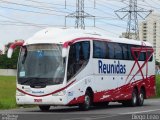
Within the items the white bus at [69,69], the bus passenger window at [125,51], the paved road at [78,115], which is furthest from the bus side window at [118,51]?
the paved road at [78,115]

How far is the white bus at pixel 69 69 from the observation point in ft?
77.2

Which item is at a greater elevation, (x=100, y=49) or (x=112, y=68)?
(x=100, y=49)

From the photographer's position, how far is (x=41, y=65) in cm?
2380

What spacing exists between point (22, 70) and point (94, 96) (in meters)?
3.74

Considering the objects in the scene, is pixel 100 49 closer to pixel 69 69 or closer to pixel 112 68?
pixel 112 68

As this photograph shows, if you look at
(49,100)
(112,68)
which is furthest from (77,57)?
(112,68)

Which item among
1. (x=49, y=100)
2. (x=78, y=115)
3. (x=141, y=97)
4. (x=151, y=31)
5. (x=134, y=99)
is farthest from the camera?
(x=151, y=31)

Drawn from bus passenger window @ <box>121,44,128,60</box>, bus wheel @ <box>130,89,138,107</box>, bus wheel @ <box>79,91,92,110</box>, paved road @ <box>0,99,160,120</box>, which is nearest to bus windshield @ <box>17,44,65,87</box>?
paved road @ <box>0,99,160,120</box>

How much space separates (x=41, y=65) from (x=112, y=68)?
5298 mm

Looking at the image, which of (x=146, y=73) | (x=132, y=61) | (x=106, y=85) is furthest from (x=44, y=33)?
(x=146, y=73)

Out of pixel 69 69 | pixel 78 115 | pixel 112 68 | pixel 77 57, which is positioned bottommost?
pixel 78 115

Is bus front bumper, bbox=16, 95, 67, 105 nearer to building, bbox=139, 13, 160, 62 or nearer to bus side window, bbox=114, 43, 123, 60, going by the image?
bus side window, bbox=114, 43, 123, 60

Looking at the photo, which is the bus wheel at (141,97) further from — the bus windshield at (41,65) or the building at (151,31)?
the building at (151,31)

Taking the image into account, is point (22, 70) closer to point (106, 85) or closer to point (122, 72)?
point (106, 85)
